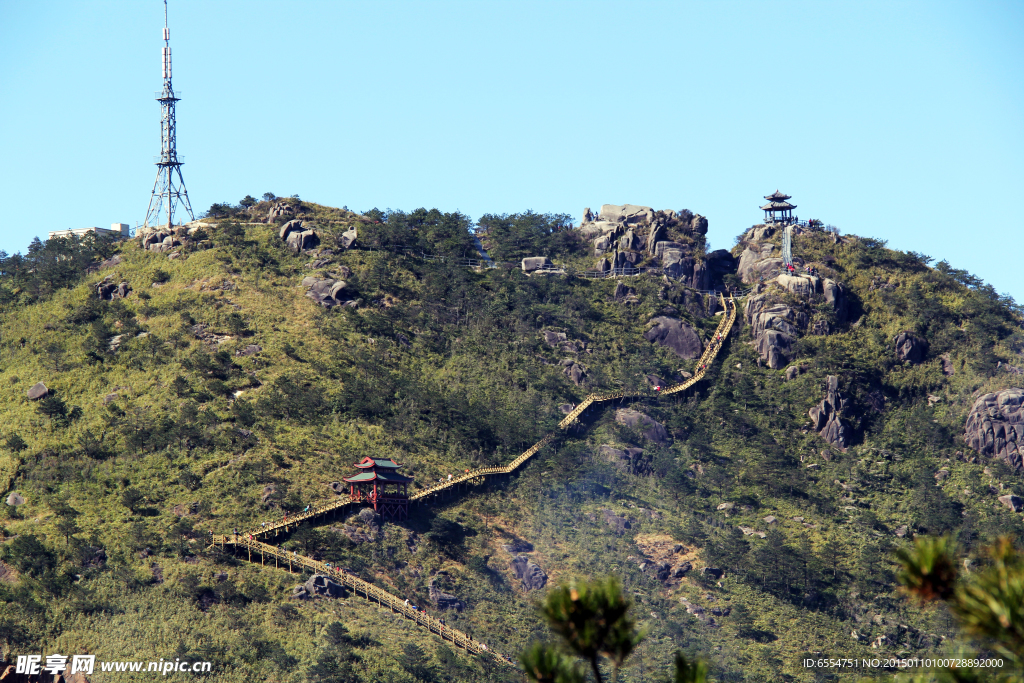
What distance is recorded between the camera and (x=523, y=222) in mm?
151750

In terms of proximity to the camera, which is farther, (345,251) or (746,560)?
(345,251)

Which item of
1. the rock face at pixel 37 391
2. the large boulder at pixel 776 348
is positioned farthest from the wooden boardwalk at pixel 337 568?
the large boulder at pixel 776 348

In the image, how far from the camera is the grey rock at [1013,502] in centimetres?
10600

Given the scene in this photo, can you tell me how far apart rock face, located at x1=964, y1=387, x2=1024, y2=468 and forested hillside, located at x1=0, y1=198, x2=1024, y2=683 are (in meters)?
0.28

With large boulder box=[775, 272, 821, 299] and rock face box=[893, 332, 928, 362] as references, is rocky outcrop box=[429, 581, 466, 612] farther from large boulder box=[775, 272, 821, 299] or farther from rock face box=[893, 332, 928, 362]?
large boulder box=[775, 272, 821, 299]

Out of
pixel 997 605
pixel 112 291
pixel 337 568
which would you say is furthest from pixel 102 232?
pixel 997 605

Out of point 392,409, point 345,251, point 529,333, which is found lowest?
point 392,409

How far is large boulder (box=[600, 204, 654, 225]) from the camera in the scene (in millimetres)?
150375

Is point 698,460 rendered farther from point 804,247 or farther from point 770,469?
point 804,247

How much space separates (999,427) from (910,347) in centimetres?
1588

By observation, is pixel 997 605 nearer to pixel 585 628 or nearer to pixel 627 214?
pixel 585 628

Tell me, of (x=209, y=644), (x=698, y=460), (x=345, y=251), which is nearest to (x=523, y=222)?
(x=345, y=251)

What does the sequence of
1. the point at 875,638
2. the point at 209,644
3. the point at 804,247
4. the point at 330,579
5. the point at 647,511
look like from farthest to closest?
the point at 804,247, the point at 647,511, the point at 875,638, the point at 330,579, the point at 209,644

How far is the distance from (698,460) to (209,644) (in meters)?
56.0
